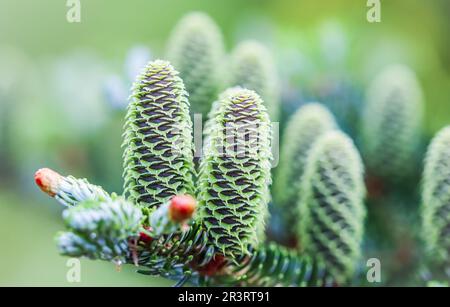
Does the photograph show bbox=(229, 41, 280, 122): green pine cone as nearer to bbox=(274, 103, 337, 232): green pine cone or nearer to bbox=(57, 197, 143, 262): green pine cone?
bbox=(274, 103, 337, 232): green pine cone

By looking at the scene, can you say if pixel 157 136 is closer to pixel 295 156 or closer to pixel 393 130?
pixel 295 156

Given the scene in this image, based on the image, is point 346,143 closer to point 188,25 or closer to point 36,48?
point 188,25

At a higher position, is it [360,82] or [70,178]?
[360,82]

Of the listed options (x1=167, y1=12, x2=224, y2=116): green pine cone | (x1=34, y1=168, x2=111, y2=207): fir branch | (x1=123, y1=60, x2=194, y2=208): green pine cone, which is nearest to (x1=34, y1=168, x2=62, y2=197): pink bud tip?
(x1=34, y1=168, x2=111, y2=207): fir branch

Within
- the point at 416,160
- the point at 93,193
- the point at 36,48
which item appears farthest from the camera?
the point at 36,48

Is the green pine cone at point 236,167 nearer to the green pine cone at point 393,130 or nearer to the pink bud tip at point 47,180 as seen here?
the pink bud tip at point 47,180

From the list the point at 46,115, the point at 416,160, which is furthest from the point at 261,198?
the point at 46,115
